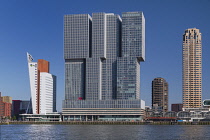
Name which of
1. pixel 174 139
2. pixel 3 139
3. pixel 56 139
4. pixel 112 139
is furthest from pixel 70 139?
pixel 174 139

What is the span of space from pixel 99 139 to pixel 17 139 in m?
25.9

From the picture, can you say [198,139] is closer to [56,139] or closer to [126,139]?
[126,139]

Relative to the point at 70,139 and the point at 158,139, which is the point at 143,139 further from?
the point at 70,139

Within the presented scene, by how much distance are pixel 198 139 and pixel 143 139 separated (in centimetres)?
1667

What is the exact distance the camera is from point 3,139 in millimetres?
135250

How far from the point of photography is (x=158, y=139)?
13488 centimetres

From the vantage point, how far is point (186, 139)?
13200cm

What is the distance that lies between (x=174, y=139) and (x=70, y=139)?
31.6 m

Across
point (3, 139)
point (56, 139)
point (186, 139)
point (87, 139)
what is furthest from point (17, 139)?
point (186, 139)

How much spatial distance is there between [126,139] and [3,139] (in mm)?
38198

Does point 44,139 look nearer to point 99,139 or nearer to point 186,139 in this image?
point 99,139

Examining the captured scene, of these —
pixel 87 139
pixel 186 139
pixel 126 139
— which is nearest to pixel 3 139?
pixel 87 139

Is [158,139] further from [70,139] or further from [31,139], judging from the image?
[31,139]

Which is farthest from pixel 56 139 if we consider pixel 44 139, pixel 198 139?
pixel 198 139
